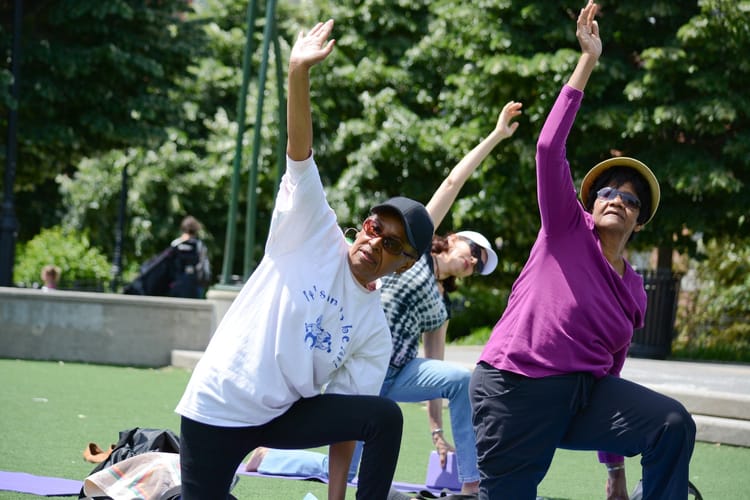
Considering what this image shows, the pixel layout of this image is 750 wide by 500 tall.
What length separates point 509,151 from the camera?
62.8 feet

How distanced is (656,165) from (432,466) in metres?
11.6

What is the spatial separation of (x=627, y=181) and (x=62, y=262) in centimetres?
2027

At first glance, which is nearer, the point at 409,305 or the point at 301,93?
the point at 301,93

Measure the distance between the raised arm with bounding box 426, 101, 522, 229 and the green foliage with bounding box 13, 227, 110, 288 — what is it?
17.6 m

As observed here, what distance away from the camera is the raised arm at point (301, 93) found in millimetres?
3725

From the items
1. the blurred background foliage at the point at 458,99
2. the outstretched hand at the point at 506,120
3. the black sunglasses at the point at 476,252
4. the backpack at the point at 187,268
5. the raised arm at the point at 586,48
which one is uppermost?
the blurred background foliage at the point at 458,99

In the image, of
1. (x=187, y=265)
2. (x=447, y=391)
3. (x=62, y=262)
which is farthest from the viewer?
(x=62, y=262)

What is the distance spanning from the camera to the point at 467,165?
5.69m

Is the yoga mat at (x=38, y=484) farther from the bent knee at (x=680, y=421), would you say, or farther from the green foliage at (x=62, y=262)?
the green foliage at (x=62, y=262)

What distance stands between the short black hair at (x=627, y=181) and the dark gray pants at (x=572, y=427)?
→ 746mm

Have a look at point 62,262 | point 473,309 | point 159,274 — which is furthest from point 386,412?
point 62,262

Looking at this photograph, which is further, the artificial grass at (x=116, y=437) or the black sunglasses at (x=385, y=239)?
the artificial grass at (x=116, y=437)

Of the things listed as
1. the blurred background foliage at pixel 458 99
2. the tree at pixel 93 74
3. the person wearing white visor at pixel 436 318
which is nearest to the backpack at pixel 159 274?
the blurred background foliage at pixel 458 99

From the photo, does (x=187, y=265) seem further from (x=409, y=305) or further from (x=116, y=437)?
(x=409, y=305)
